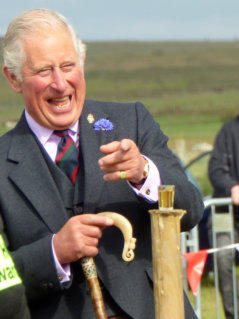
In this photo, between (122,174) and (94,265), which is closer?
(122,174)

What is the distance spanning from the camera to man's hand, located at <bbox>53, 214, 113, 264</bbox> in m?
2.93

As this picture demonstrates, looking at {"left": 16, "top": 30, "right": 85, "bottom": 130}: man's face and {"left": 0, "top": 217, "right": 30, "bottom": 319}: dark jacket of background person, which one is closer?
{"left": 0, "top": 217, "right": 30, "bottom": 319}: dark jacket of background person

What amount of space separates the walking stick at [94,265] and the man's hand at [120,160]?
0.17 m

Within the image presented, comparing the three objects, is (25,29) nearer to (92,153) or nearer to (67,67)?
(67,67)

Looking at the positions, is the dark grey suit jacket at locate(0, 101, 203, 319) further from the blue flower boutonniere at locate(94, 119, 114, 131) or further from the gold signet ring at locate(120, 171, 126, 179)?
the gold signet ring at locate(120, 171, 126, 179)

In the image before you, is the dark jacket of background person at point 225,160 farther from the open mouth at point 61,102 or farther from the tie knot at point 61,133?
the open mouth at point 61,102

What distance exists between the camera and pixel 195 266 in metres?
6.15

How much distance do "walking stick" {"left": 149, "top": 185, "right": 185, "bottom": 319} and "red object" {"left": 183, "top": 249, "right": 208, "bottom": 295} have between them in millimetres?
3372

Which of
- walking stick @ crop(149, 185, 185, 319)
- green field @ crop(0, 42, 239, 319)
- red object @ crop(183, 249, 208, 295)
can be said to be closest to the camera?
walking stick @ crop(149, 185, 185, 319)

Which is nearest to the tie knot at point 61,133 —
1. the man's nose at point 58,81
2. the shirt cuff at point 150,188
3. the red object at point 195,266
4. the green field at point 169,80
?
the man's nose at point 58,81

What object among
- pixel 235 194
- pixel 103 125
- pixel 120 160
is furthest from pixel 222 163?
pixel 120 160

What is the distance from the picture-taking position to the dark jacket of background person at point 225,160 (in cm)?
712

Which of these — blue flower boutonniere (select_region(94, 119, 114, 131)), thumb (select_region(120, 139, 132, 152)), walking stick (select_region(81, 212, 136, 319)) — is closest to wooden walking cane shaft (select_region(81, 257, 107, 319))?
walking stick (select_region(81, 212, 136, 319))

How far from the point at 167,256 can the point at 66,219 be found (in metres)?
0.61
